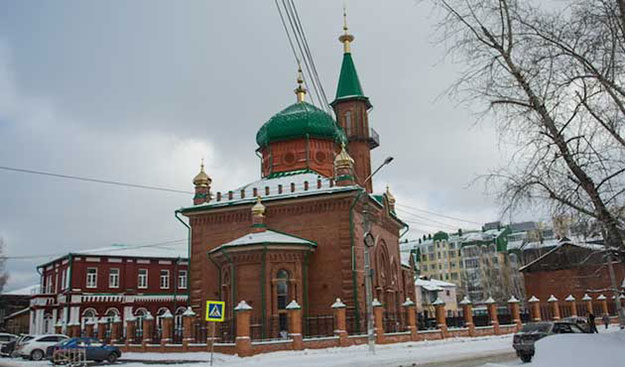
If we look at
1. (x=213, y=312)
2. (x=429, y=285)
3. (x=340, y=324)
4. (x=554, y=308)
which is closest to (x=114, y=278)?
(x=340, y=324)

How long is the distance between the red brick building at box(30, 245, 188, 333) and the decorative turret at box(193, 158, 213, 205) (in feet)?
43.3

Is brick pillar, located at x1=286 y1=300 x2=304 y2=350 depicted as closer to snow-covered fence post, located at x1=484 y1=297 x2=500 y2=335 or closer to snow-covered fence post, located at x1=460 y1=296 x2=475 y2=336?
snow-covered fence post, located at x1=460 y1=296 x2=475 y2=336

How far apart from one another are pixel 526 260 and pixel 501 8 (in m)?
53.2

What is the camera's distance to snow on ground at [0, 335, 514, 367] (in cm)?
1858

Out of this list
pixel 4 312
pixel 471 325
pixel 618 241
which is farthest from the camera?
pixel 4 312

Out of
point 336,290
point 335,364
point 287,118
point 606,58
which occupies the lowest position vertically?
point 335,364

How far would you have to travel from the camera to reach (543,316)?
1380 inches

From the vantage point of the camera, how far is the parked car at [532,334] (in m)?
17.4

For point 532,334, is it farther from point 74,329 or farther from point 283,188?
point 74,329

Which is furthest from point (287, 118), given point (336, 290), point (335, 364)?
point (335, 364)

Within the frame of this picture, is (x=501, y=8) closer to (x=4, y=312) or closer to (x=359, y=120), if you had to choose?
(x=359, y=120)

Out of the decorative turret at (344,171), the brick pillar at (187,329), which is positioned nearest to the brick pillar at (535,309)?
the decorative turret at (344,171)

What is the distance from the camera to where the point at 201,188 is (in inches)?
1195

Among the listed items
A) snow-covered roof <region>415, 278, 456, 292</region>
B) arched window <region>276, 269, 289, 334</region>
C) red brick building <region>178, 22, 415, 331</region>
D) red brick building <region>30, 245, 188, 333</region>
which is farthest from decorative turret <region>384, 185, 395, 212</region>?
snow-covered roof <region>415, 278, 456, 292</region>
